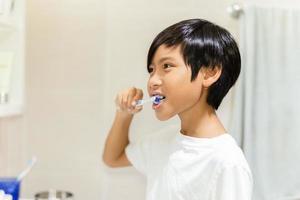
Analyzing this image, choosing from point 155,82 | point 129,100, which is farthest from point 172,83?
point 129,100

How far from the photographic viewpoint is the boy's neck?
939 mm

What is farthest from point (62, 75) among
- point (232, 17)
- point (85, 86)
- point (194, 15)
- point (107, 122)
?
point (232, 17)

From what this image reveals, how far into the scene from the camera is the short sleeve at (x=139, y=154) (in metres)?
1.11

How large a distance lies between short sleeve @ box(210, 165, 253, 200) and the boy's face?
18 centimetres

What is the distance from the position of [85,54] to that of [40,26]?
177mm

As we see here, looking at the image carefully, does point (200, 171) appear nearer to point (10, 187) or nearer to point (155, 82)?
point (155, 82)

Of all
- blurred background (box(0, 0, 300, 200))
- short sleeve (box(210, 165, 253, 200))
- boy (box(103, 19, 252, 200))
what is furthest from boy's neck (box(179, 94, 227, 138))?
blurred background (box(0, 0, 300, 200))

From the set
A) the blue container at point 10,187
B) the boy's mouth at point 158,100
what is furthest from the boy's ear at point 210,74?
the blue container at point 10,187

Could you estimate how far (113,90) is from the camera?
1.32m

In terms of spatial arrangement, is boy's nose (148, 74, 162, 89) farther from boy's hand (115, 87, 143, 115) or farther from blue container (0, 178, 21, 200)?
blue container (0, 178, 21, 200)

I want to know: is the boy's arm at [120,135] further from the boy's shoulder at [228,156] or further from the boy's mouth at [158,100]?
the boy's shoulder at [228,156]

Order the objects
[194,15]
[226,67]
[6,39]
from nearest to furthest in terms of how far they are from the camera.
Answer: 1. [226,67]
2. [6,39]
3. [194,15]

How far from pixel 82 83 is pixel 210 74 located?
54 centimetres

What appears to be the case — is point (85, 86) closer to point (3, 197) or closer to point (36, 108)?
point (36, 108)
